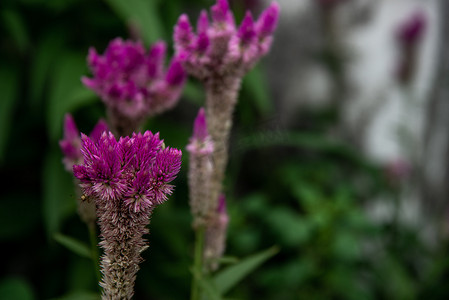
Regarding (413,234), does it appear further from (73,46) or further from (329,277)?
(73,46)

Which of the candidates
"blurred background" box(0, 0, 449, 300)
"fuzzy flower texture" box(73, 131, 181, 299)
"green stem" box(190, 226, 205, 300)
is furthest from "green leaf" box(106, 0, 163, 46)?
"fuzzy flower texture" box(73, 131, 181, 299)

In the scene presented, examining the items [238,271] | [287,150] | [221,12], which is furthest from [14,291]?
[287,150]

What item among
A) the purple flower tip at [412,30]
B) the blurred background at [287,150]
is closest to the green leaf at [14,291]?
the blurred background at [287,150]

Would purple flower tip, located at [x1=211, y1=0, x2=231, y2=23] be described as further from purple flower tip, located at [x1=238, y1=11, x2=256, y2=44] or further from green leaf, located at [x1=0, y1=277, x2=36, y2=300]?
green leaf, located at [x1=0, y1=277, x2=36, y2=300]

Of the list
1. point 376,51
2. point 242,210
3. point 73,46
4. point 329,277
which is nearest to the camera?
point 73,46

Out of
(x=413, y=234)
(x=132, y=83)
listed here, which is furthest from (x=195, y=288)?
(x=413, y=234)

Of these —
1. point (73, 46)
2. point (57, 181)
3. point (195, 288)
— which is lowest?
point (195, 288)

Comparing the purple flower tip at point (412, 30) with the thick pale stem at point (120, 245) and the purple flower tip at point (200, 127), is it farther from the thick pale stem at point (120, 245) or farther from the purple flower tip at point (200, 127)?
the thick pale stem at point (120, 245)
